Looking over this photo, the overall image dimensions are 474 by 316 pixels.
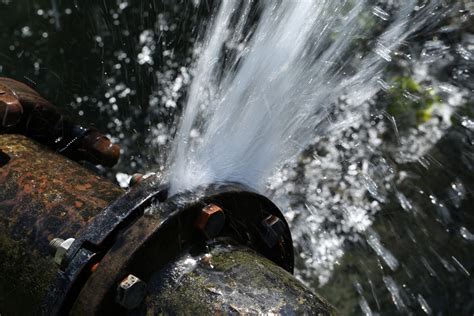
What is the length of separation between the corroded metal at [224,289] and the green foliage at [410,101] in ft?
6.65

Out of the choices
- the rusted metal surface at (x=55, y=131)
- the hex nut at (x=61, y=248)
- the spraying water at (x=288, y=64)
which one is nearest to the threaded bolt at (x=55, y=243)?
the hex nut at (x=61, y=248)

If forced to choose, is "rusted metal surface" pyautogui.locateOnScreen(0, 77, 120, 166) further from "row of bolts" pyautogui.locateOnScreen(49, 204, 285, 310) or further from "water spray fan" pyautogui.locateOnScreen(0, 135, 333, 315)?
"row of bolts" pyautogui.locateOnScreen(49, 204, 285, 310)

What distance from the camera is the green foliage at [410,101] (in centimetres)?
329

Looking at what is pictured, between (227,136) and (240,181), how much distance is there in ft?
1.32

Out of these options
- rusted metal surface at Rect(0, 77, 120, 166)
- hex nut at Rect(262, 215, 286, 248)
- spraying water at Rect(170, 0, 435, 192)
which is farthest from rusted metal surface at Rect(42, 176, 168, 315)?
spraying water at Rect(170, 0, 435, 192)

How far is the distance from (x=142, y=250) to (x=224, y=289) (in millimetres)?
201

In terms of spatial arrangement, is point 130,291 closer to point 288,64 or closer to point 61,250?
point 61,250

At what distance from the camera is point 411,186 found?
3227 millimetres

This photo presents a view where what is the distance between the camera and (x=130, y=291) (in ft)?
4.41

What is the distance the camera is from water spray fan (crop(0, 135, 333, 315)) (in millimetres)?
1373

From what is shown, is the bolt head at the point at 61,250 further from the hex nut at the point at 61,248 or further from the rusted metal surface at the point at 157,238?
the rusted metal surface at the point at 157,238

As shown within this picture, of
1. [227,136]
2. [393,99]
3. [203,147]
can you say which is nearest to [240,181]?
[203,147]

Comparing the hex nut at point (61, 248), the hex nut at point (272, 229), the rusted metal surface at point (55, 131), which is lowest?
the rusted metal surface at point (55, 131)

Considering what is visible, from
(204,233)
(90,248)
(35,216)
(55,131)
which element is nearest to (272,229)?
(204,233)
